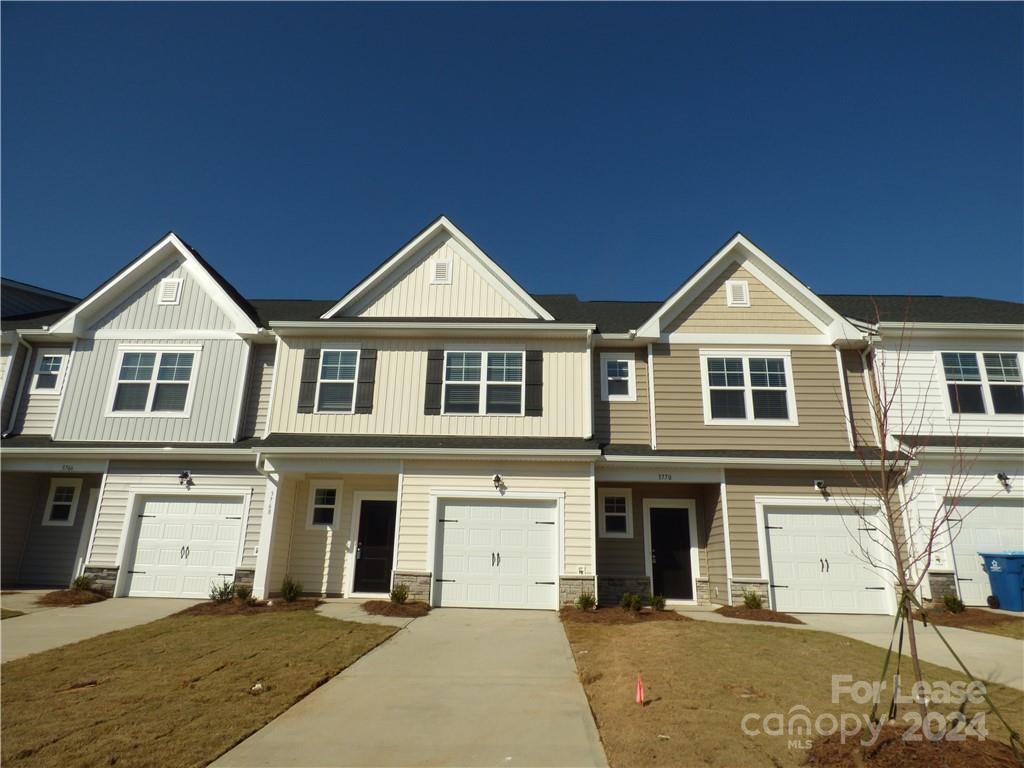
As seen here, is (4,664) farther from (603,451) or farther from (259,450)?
(603,451)

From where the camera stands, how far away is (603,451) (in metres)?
13.0

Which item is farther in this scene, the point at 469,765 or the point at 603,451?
the point at 603,451

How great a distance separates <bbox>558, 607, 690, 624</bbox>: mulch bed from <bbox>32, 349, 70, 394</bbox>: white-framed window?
14.2 metres

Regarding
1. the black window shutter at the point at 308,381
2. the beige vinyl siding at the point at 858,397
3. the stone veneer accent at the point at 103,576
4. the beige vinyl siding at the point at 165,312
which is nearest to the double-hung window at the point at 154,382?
the beige vinyl siding at the point at 165,312

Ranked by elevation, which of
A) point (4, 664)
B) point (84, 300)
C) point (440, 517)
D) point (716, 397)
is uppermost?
point (84, 300)

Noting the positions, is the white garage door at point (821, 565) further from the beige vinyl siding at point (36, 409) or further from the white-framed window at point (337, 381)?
the beige vinyl siding at point (36, 409)

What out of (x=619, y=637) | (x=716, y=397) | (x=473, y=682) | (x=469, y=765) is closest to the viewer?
(x=469, y=765)

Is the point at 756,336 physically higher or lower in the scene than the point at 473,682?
higher

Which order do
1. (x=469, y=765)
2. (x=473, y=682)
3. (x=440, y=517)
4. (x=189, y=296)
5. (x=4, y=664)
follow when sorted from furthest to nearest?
(x=189, y=296)
(x=440, y=517)
(x=4, y=664)
(x=473, y=682)
(x=469, y=765)

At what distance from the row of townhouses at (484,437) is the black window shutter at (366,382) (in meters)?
0.05

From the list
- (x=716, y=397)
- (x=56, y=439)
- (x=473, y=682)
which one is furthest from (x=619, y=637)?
(x=56, y=439)

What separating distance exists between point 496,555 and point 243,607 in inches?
207

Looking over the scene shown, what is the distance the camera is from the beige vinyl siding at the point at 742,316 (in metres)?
14.0

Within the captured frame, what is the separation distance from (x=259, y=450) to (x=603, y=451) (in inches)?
309
